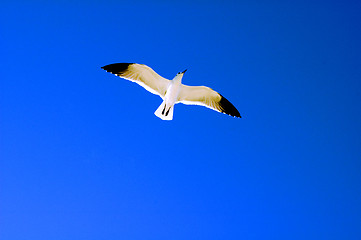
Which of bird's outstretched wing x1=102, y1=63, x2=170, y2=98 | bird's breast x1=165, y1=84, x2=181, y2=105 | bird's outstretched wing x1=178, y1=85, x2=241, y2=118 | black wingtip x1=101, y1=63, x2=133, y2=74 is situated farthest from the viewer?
bird's outstretched wing x1=178, y1=85, x2=241, y2=118

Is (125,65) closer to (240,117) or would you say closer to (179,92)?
(179,92)

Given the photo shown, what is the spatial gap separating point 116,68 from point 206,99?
2.77m

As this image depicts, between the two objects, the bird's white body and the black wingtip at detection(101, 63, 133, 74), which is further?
the bird's white body

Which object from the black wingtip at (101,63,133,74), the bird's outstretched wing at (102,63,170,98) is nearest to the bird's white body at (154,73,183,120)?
the bird's outstretched wing at (102,63,170,98)

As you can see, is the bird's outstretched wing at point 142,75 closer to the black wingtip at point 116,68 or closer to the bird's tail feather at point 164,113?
the black wingtip at point 116,68

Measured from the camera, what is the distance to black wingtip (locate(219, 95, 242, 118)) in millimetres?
8914

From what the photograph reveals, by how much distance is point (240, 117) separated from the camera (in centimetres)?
886

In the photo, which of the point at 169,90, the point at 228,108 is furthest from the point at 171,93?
the point at 228,108

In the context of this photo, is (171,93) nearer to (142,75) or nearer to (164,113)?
(164,113)

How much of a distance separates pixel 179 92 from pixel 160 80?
0.64 m

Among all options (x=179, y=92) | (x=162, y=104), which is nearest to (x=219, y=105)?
(x=179, y=92)

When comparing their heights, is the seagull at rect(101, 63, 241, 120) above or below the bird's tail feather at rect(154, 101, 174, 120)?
above

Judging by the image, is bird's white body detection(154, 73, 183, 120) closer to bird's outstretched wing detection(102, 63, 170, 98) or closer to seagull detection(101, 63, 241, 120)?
seagull detection(101, 63, 241, 120)

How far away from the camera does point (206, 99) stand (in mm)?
9180
